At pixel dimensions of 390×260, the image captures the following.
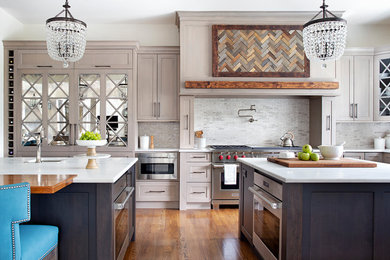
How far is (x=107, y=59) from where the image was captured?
14.1 feet

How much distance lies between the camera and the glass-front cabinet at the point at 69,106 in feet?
14.1

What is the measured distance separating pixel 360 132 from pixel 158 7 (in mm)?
4174

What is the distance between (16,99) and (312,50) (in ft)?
13.9

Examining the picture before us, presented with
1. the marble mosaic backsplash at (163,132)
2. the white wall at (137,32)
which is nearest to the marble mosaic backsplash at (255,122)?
the marble mosaic backsplash at (163,132)

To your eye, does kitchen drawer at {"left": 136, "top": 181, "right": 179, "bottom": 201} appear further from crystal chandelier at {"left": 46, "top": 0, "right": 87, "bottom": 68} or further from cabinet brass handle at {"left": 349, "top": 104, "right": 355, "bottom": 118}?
cabinet brass handle at {"left": 349, "top": 104, "right": 355, "bottom": 118}

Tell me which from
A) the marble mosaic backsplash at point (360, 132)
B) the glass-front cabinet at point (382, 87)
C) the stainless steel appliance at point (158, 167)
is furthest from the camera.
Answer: the marble mosaic backsplash at point (360, 132)

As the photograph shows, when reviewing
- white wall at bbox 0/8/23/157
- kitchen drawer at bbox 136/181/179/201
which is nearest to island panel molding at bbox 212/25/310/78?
kitchen drawer at bbox 136/181/179/201

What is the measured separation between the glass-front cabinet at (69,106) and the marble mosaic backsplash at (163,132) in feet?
2.12

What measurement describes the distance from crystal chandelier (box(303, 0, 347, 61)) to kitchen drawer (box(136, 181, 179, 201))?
286 cm

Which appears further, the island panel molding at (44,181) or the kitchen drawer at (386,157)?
the kitchen drawer at (386,157)

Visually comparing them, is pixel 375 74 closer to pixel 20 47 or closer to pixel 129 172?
pixel 129 172

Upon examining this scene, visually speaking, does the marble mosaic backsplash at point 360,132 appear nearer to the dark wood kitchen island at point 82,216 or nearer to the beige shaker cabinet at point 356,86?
the beige shaker cabinet at point 356,86

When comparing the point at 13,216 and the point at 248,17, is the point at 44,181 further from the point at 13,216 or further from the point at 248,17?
the point at 248,17

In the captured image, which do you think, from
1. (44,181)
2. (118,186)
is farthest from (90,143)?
(44,181)
